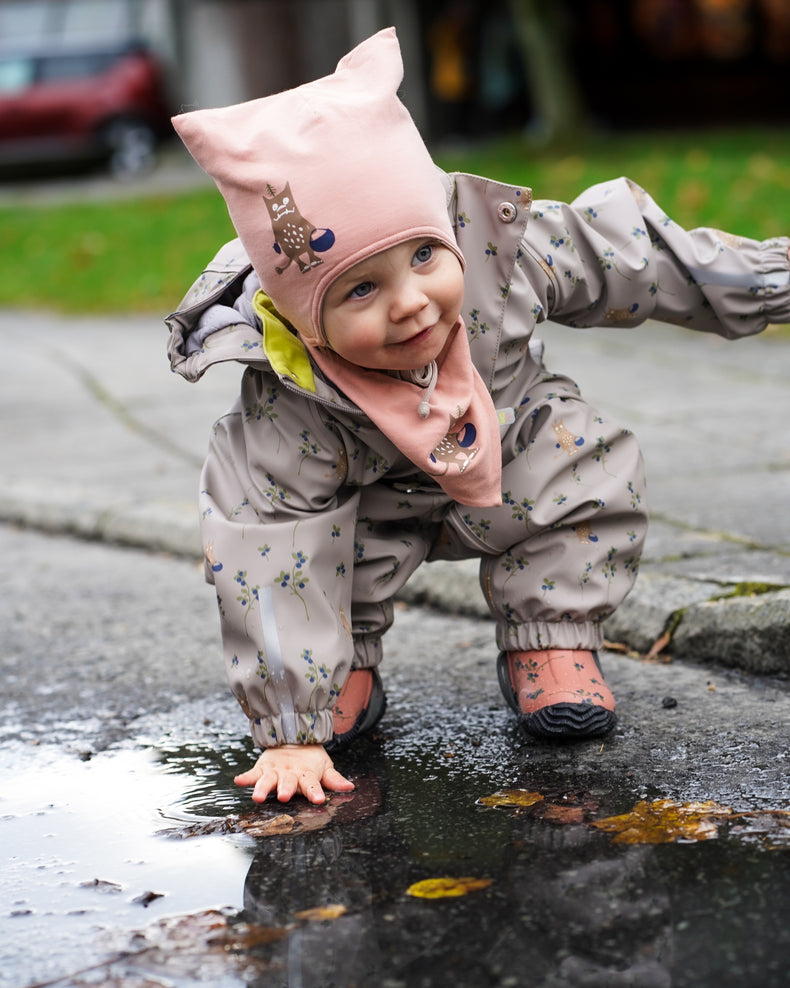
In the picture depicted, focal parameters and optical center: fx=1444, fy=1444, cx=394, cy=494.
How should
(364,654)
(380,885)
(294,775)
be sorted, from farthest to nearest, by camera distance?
(364,654), (294,775), (380,885)

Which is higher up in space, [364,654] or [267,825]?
[364,654]

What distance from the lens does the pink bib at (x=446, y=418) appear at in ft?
7.38

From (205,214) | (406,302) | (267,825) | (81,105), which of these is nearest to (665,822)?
(267,825)

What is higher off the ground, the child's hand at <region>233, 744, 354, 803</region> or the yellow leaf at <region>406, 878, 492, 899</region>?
the child's hand at <region>233, 744, 354, 803</region>

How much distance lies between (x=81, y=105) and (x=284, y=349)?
1524cm

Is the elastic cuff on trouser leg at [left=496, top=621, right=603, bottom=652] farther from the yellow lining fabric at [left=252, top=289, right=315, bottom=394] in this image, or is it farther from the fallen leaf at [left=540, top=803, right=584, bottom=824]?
the yellow lining fabric at [left=252, top=289, right=315, bottom=394]

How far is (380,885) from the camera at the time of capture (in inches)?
76.2

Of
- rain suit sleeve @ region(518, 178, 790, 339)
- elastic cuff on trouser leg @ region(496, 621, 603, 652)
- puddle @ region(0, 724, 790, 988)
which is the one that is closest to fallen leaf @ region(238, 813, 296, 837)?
puddle @ region(0, 724, 790, 988)

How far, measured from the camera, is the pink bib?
7.38 ft

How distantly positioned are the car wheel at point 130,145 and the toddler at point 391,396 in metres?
14.8

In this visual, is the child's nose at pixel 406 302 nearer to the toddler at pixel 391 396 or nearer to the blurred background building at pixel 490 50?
the toddler at pixel 391 396

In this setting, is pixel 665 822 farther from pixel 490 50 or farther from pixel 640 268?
pixel 490 50

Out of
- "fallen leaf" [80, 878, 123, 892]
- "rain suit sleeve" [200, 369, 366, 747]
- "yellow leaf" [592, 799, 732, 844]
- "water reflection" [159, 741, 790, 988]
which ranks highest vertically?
"rain suit sleeve" [200, 369, 366, 747]

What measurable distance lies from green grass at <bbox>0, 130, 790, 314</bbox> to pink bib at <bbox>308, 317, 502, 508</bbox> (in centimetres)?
595
